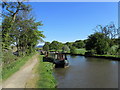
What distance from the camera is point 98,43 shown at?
4103 centimetres

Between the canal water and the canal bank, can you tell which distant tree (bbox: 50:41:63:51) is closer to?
the canal water

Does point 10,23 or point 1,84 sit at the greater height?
point 10,23

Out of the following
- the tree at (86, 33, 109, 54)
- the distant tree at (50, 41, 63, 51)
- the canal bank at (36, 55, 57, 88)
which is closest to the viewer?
the canal bank at (36, 55, 57, 88)

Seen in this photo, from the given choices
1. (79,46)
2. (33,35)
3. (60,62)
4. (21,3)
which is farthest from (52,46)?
(21,3)

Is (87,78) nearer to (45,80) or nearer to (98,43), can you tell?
(45,80)

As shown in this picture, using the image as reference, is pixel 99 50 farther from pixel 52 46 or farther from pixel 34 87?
pixel 52 46

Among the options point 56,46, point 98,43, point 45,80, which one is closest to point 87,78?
point 45,80

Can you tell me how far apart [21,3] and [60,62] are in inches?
414

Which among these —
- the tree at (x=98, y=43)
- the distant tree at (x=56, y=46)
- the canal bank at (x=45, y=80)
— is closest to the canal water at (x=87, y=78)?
the canal bank at (x=45, y=80)

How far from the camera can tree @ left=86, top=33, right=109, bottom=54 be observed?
132 feet

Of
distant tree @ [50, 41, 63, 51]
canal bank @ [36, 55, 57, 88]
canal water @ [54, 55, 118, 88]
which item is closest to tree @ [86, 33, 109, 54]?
canal water @ [54, 55, 118, 88]

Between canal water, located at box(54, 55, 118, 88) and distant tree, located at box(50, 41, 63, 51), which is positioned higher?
distant tree, located at box(50, 41, 63, 51)

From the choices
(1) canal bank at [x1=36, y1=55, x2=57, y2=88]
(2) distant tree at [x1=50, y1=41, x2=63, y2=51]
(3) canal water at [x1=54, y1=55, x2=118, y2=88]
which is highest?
(2) distant tree at [x1=50, y1=41, x2=63, y2=51]

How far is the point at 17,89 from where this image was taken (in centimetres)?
758
